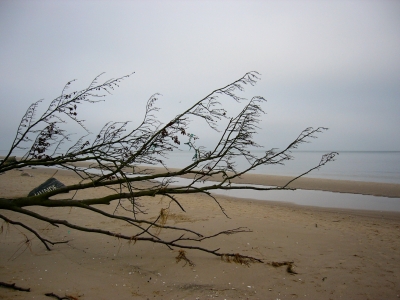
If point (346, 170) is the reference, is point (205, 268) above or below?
below

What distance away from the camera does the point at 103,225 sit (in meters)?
5.69

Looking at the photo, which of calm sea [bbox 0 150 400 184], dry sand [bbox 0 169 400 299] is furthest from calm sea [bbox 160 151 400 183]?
dry sand [bbox 0 169 400 299]

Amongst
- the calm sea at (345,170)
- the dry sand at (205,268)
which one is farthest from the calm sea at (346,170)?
the dry sand at (205,268)

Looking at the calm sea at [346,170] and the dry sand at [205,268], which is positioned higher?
the calm sea at [346,170]

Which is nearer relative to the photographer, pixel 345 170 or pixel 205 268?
pixel 205 268

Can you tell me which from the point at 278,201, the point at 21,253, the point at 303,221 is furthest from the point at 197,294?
the point at 278,201

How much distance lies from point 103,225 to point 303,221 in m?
5.15

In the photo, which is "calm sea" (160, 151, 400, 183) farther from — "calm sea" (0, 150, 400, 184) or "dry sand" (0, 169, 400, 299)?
"dry sand" (0, 169, 400, 299)

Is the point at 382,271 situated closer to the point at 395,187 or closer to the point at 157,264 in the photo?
the point at 157,264

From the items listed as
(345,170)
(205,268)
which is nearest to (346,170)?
(345,170)

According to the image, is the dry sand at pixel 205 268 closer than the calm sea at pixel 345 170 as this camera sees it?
Yes

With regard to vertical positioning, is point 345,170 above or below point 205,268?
above

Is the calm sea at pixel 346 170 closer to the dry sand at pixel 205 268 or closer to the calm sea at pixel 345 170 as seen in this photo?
the calm sea at pixel 345 170

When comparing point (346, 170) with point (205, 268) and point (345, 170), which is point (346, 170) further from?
point (205, 268)
